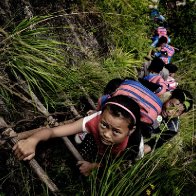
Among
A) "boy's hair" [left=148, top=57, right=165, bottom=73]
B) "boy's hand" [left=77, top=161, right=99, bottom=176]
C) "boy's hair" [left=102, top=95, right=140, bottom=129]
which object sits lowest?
"boy's hair" [left=148, top=57, right=165, bottom=73]

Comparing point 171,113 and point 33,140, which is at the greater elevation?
point 33,140

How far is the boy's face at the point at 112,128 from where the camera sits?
6.32 ft

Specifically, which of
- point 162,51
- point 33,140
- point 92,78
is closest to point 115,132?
point 33,140

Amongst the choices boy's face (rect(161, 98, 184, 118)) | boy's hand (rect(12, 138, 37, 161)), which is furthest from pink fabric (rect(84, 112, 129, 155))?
boy's face (rect(161, 98, 184, 118))

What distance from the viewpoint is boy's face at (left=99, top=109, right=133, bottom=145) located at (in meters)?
1.93

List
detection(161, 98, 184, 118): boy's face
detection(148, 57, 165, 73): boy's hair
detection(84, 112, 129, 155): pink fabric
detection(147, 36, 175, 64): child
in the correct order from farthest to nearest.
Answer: detection(147, 36, 175, 64): child < detection(148, 57, 165, 73): boy's hair < detection(161, 98, 184, 118): boy's face < detection(84, 112, 129, 155): pink fabric

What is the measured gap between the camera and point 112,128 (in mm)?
1967

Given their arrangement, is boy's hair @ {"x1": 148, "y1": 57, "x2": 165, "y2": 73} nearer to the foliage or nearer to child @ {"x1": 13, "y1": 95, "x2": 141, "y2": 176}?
the foliage

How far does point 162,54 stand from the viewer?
5.42m

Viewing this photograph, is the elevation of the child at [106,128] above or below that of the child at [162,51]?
above

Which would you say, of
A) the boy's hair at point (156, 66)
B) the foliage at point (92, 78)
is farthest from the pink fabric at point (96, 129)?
the boy's hair at point (156, 66)

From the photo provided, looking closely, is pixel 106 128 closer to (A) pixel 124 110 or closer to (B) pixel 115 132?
(B) pixel 115 132

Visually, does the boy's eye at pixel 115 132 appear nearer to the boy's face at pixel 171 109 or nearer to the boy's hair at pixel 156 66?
the boy's face at pixel 171 109

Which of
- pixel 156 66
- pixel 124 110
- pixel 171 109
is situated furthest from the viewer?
pixel 156 66
